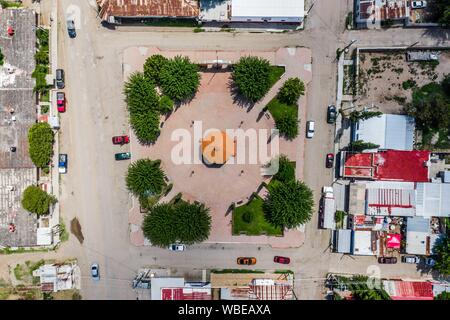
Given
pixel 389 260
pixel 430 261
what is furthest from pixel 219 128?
pixel 430 261

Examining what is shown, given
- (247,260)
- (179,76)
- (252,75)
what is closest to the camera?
(252,75)

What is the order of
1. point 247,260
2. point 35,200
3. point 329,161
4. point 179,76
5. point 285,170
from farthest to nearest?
1. point 247,260
2. point 329,161
3. point 285,170
4. point 35,200
5. point 179,76

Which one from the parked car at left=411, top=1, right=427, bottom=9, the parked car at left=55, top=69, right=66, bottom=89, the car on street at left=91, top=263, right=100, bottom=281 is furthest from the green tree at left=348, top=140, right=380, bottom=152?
the parked car at left=55, top=69, right=66, bottom=89

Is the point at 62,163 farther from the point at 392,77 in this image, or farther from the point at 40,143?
the point at 392,77

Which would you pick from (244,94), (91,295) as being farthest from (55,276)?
(244,94)

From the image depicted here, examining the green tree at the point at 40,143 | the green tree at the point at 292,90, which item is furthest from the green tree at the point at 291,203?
the green tree at the point at 40,143
